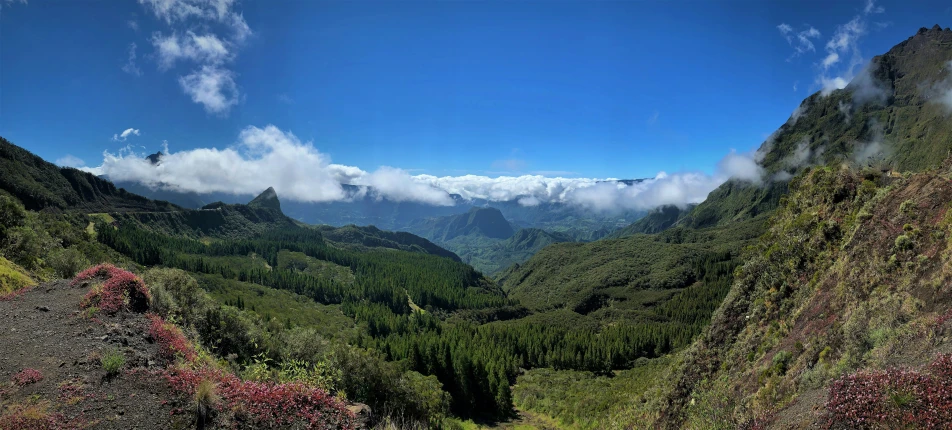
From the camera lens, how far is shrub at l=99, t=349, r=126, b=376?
15781mm

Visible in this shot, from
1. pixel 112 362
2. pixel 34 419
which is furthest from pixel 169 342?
pixel 34 419

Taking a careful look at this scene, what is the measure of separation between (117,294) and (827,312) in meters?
40.8

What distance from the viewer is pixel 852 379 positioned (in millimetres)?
12586

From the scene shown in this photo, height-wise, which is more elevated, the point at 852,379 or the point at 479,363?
the point at 852,379

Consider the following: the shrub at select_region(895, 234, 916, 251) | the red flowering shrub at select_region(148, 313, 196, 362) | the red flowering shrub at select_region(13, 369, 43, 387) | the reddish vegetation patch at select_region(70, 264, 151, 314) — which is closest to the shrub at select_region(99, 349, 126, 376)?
the red flowering shrub at select_region(13, 369, 43, 387)

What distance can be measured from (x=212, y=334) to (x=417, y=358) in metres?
52.0

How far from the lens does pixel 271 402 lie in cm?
1595

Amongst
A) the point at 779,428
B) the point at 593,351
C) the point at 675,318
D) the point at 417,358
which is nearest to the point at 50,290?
the point at 779,428

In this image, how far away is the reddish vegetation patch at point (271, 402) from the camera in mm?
15320

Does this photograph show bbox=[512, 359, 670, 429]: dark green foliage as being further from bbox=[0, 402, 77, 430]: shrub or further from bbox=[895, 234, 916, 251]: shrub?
bbox=[0, 402, 77, 430]: shrub

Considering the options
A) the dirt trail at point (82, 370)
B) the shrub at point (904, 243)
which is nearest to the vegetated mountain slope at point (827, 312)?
the shrub at point (904, 243)

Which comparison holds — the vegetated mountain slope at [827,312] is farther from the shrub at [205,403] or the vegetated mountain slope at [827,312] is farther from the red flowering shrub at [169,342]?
the red flowering shrub at [169,342]

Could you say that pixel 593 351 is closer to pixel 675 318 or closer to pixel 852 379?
pixel 675 318

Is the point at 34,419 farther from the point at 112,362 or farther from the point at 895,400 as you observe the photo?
the point at 895,400
